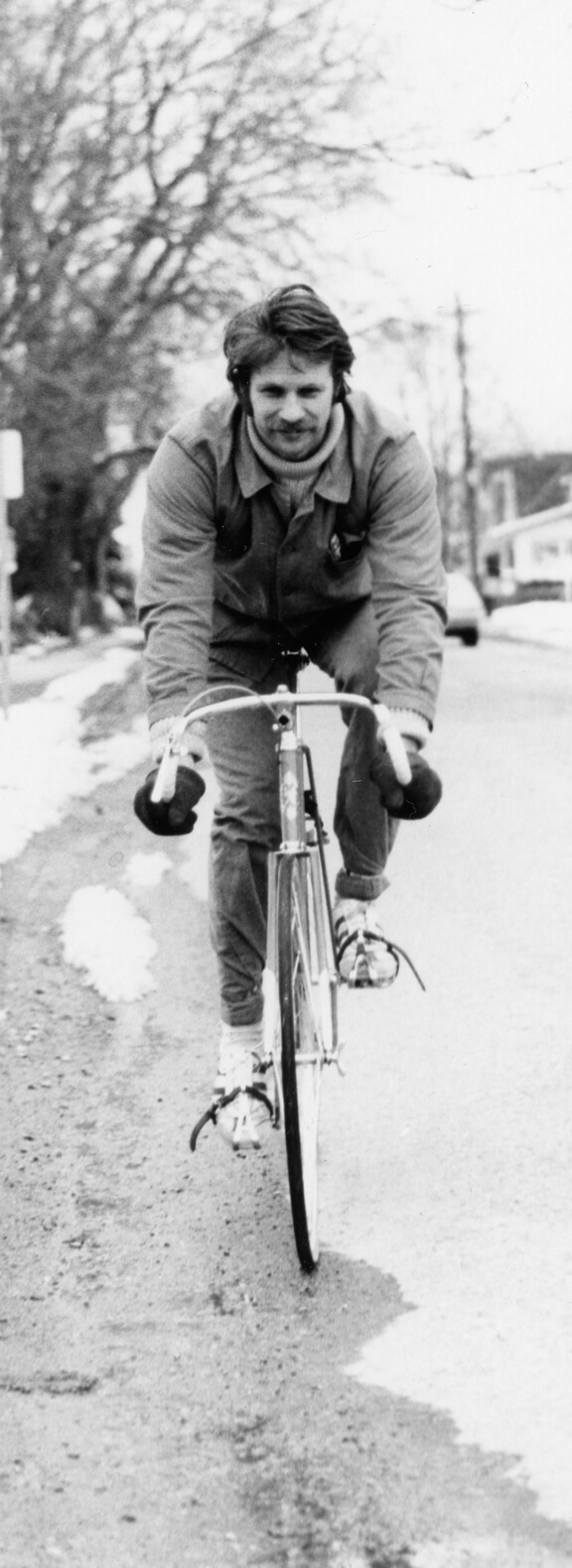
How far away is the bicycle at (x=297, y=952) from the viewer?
3947 mm

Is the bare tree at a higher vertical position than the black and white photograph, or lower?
higher

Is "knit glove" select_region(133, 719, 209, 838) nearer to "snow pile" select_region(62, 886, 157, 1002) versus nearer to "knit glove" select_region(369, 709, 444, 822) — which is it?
"knit glove" select_region(369, 709, 444, 822)

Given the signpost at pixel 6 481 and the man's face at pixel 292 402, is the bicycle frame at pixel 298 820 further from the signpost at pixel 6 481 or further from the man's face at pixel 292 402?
the signpost at pixel 6 481

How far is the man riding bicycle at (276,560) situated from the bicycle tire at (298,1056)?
0.25 m

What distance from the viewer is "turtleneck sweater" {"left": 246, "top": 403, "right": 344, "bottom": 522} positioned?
166 inches

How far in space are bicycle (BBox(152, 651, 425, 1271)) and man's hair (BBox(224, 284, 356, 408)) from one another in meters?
0.63

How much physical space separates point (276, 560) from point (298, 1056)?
3.38ft

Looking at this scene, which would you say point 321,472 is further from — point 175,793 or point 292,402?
point 175,793

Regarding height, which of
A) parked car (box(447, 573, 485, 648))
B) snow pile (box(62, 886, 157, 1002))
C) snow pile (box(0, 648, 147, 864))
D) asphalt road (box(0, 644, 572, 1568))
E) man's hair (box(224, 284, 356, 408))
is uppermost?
man's hair (box(224, 284, 356, 408))

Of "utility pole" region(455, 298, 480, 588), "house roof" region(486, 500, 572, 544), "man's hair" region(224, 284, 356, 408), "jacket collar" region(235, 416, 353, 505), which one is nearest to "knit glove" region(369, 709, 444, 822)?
"jacket collar" region(235, 416, 353, 505)

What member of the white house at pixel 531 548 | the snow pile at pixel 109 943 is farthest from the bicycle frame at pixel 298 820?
the white house at pixel 531 548

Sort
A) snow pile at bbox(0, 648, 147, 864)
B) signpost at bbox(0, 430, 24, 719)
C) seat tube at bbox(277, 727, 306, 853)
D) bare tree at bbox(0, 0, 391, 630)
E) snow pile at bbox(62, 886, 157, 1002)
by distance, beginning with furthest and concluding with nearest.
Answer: bare tree at bbox(0, 0, 391, 630)
signpost at bbox(0, 430, 24, 719)
snow pile at bbox(0, 648, 147, 864)
snow pile at bbox(62, 886, 157, 1002)
seat tube at bbox(277, 727, 306, 853)

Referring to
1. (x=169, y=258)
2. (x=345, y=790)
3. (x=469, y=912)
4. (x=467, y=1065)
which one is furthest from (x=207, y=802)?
(x=169, y=258)

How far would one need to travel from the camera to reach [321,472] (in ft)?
14.0
